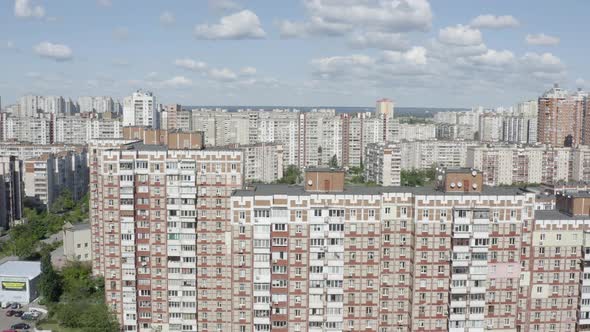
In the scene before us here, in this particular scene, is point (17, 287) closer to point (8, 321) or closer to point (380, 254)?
point (8, 321)

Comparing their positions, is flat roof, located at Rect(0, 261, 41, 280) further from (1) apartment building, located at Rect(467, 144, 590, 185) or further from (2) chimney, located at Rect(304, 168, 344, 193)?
(1) apartment building, located at Rect(467, 144, 590, 185)

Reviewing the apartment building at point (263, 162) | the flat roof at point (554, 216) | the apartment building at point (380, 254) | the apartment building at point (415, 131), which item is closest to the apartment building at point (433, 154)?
the apartment building at point (415, 131)

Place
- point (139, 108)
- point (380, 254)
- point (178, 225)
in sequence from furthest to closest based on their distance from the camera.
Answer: point (139, 108)
point (178, 225)
point (380, 254)

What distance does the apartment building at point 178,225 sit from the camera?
21594 millimetres

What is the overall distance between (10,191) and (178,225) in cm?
2516

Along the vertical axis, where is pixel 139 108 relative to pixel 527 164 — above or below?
above

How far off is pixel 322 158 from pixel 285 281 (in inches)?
2025

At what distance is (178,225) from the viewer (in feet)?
71.4

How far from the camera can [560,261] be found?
20.5 m

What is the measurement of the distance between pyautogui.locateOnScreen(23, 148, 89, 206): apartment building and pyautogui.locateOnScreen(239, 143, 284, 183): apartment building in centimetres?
1524

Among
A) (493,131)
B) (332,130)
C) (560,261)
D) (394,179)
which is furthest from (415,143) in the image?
(560,261)

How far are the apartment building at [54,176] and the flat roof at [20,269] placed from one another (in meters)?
17.9

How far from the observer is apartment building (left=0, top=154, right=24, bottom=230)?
41031 millimetres

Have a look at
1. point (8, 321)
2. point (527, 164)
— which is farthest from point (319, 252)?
point (527, 164)
